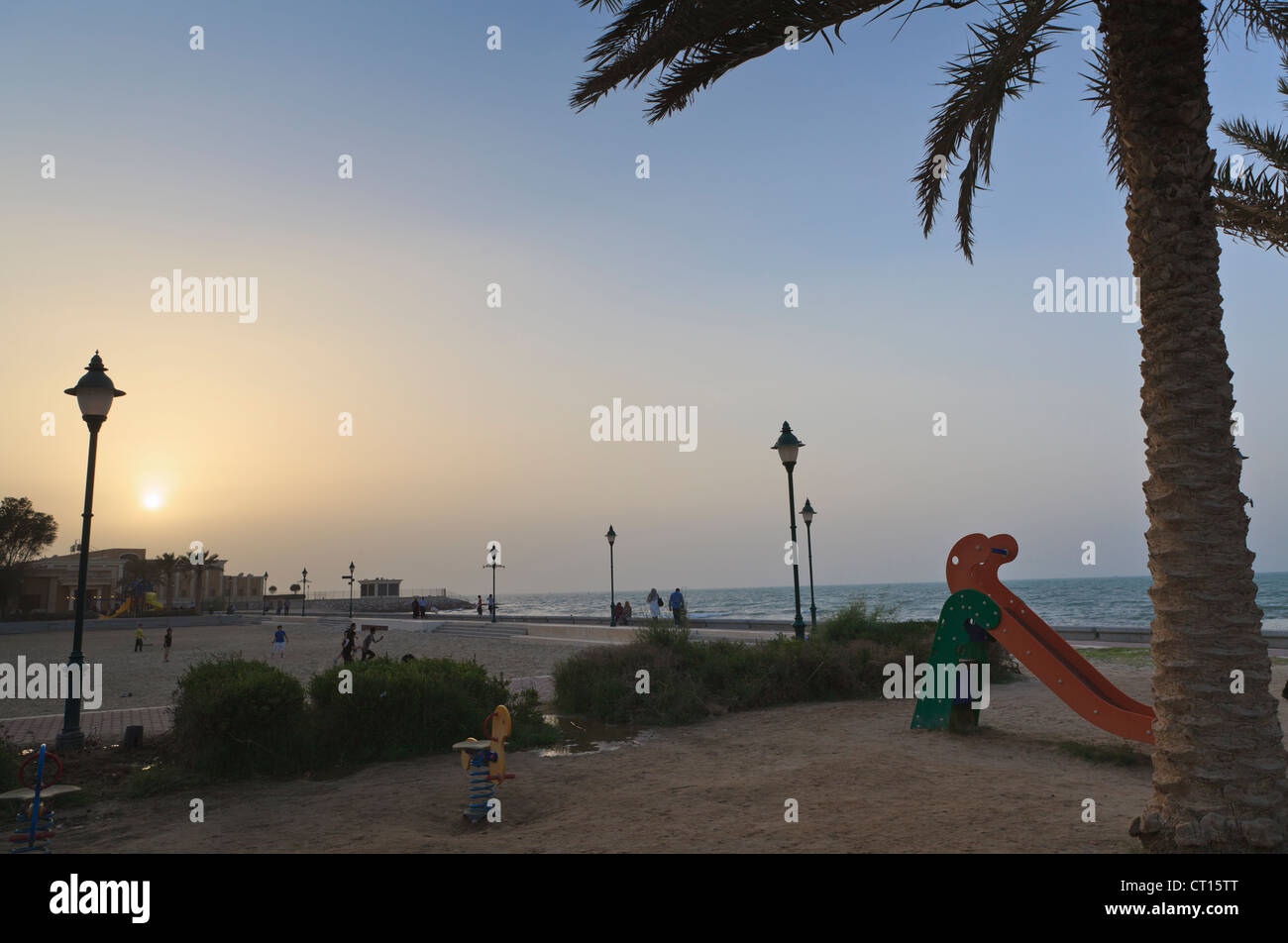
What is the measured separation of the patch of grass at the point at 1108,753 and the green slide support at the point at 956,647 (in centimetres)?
125

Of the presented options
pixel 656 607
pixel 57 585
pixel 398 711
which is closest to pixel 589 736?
pixel 398 711

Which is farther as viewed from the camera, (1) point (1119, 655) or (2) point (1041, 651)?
(1) point (1119, 655)

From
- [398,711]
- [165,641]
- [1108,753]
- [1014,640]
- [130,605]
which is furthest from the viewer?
[130,605]

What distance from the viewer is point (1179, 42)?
4.97 meters

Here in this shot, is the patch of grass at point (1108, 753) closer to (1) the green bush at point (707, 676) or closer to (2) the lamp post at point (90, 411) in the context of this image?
(1) the green bush at point (707, 676)

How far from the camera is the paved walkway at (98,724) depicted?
10930 mm

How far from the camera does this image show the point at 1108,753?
27.0 ft

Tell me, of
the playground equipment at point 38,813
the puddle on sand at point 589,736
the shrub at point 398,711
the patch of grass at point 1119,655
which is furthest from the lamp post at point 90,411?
the patch of grass at point 1119,655

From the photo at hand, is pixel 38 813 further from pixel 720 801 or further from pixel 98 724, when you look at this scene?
pixel 98 724

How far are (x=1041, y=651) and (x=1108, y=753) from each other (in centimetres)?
122
